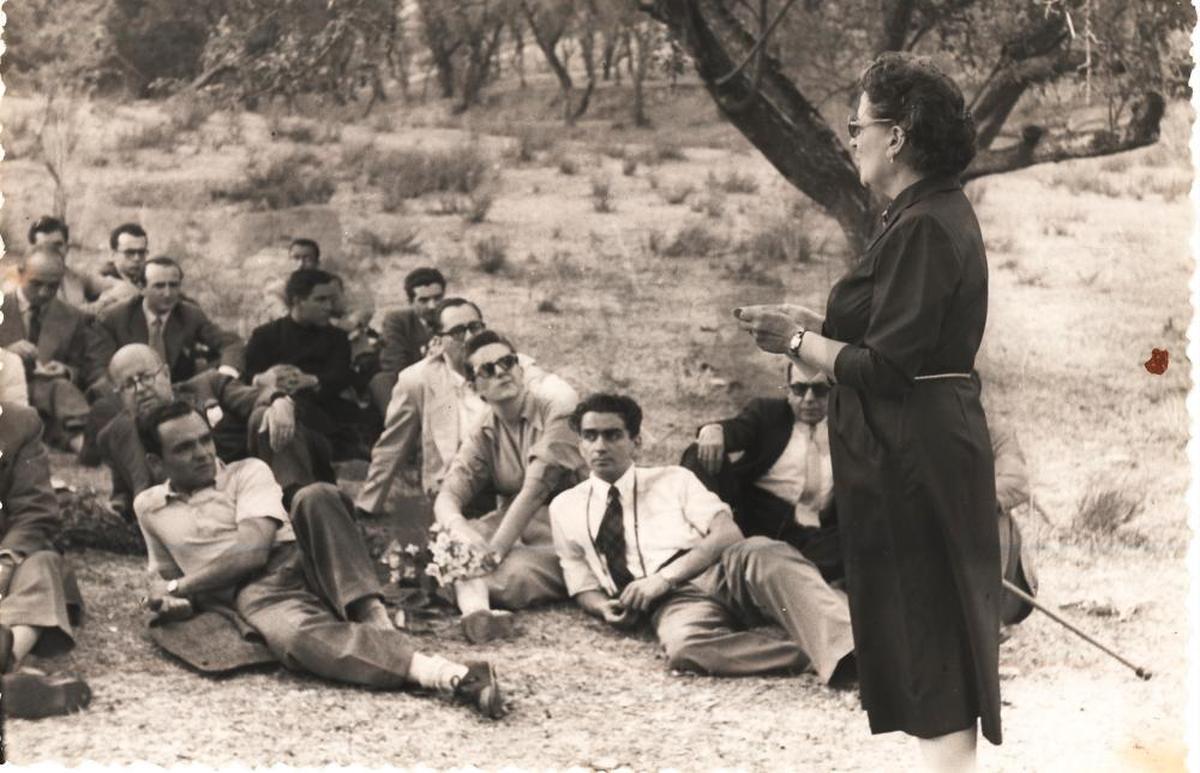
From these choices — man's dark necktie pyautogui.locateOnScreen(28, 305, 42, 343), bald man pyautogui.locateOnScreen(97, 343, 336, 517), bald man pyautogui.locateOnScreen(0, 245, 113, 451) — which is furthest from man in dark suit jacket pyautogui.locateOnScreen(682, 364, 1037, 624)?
man's dark necktie pyautogui.locateOnScreen(28, 305, 42, 343)

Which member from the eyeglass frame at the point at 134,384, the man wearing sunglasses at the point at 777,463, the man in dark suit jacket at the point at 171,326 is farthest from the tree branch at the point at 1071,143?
the eyeglass frame at the point at 134,384

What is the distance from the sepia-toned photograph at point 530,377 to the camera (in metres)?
6.62

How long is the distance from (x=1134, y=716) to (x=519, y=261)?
2.78 m

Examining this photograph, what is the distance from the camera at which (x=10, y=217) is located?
709 centimetres

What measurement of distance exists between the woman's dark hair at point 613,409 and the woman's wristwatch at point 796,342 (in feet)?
6.43

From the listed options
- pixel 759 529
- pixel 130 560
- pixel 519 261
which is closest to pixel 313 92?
pixel 519 261

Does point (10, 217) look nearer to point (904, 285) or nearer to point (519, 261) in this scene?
point (519, 261)

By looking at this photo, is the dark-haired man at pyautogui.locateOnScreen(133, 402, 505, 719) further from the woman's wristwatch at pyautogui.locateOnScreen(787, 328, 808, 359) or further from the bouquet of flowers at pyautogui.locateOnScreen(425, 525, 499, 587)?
the woman's wristwatch at pyautogui.locateOnScreen(787, 328, 808, 359)

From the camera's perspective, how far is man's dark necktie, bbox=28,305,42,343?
23.1 feet

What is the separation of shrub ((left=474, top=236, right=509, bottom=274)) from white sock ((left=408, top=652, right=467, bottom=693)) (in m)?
1.56

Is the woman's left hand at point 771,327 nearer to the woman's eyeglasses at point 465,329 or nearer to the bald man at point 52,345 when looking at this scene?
the woman's eyeglasses at point 465,329

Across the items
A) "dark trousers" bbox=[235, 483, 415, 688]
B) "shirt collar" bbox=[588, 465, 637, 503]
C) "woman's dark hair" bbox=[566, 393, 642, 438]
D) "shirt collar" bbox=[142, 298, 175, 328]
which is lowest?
"dark trousers" bbox=[235, 483, 415, 688]

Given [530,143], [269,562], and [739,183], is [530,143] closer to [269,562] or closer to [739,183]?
[739,183]

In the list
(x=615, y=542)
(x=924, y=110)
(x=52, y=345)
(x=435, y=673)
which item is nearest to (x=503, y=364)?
(x=615, y=542)
